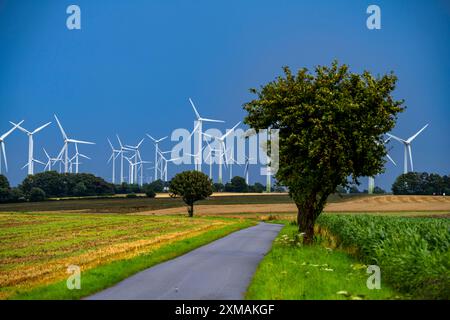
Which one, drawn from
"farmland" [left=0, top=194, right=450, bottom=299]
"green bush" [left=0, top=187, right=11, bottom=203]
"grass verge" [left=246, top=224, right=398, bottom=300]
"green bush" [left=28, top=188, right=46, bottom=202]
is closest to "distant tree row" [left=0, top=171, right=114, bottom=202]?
"green bush" [left=0, top=187, right=11, bottom=203]

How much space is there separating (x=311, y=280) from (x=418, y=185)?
163m

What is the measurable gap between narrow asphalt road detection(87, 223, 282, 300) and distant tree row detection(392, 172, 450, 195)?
150 meters

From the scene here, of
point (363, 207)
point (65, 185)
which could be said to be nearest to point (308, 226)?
point (363, 207)

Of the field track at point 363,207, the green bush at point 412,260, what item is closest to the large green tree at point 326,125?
the green bush at point 412,260

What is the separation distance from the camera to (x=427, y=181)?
173 meters

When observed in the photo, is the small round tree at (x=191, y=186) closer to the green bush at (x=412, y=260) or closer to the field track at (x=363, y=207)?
the field track at (x=363, y=207)

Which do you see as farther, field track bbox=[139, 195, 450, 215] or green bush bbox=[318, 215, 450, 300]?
field track bbox=[139, 195, 450, 215]

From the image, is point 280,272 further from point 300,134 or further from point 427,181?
point 427,181

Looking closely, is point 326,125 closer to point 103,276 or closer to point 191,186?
point 103,276

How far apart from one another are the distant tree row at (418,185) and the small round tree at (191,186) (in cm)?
8764

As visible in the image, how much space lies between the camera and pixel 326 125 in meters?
32.2

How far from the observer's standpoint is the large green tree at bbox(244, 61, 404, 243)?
32.5m

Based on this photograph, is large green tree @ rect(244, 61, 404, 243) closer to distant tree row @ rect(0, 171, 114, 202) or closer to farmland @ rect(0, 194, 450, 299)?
farmland @ rect(0, 194, 450, 299)

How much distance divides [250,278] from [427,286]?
6.68m
